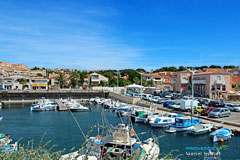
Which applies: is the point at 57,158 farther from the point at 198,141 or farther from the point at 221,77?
the point at 221,77

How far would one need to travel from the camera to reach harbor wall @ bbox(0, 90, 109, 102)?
6900 centimetres

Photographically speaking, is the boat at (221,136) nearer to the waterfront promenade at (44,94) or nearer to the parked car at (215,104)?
the parked car at (215,104)

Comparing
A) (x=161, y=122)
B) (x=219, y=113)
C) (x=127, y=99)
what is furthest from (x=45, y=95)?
(x=219, y=113)

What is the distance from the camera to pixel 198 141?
79.7 feet

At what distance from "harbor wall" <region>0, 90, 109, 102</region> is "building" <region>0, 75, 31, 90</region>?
469 inches

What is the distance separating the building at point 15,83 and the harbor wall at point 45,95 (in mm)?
11914

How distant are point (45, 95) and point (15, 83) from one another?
17.1 m

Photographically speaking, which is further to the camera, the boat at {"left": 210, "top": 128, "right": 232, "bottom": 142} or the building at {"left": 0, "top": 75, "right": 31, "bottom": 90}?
the building at {"left": 0, "top": 75, "right": 31, "bottom": 90}

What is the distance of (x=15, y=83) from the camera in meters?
80.9

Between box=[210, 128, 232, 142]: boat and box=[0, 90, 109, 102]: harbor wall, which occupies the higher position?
box=[0, 90, 109, 102]: harbor wall

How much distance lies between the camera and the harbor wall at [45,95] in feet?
226

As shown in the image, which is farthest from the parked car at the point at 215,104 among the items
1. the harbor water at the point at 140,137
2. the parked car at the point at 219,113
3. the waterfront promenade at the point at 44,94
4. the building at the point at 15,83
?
the building at the point at 15,83

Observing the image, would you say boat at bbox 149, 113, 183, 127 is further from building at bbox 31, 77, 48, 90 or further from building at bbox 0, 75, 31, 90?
building at bbox 0, 75, 31, 90

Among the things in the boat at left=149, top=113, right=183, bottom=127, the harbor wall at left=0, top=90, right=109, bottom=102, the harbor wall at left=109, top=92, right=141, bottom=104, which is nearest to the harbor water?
the boat at left=149, top=113, right=183, bottom=127
